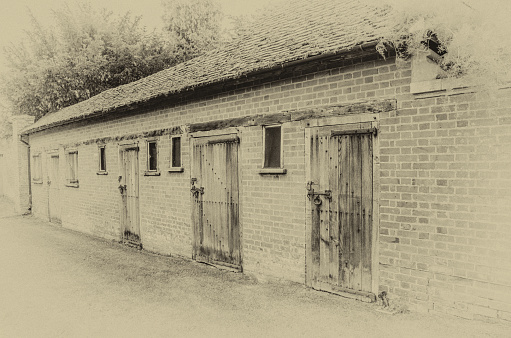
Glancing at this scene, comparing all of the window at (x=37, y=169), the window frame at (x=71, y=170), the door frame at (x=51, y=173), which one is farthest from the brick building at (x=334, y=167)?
the window at (x=37, y=169)

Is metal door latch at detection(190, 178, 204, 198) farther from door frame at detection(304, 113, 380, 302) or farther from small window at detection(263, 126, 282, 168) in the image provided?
door frame at detection(304, 113, 380, 302)

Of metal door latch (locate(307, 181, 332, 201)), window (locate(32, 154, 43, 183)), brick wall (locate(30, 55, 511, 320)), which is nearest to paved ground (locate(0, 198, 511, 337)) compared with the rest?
brick wall (locate(30, 55, 511, 320))

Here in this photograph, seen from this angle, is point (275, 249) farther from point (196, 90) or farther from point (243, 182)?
point (196, 90)

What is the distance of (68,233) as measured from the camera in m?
12.4

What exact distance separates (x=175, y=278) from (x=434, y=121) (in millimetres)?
5121

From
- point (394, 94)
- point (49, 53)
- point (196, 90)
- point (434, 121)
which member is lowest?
point (434, 121)

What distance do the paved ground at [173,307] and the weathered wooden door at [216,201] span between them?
40 centimetres

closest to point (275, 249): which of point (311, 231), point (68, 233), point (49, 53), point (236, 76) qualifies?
point (311, 231)

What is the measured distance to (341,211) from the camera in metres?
5.41

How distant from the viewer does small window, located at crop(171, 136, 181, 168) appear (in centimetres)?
856

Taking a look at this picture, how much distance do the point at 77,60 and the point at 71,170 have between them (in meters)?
12.2

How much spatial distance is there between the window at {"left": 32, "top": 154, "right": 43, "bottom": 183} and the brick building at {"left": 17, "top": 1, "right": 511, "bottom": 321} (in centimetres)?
946

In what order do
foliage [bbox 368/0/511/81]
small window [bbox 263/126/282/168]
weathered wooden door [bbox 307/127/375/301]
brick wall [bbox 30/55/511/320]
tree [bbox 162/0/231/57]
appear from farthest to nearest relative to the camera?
tree [bbox 162/0/231/57], small window [bbox 263/126/282/168], weathered wooden door [bbox 307/127/375/301], brick wall [bbox 30/55/511/320], foliage [bbox 368/0/511/81]

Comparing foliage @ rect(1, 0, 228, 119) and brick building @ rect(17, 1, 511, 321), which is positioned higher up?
foliage @ rect(1, 0, 228, 119)
